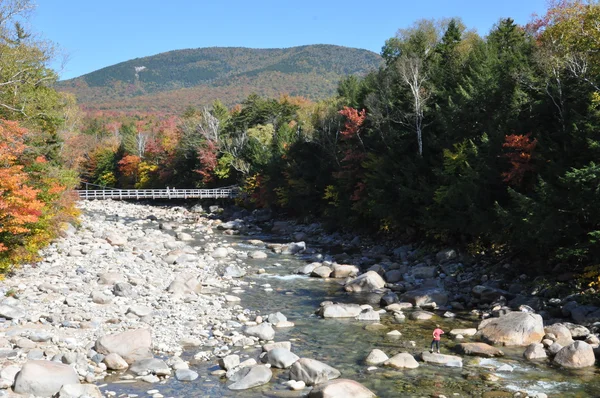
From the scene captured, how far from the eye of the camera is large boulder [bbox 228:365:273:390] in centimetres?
1145

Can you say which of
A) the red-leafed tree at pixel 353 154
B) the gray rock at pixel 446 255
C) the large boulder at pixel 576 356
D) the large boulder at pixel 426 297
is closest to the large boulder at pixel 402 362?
the large boulder at pixel 576 356

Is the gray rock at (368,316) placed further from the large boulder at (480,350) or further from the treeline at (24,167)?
the treeline at (24,167)

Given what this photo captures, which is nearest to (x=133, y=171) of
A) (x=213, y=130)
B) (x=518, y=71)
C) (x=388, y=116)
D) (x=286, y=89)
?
(x=213, y=130)

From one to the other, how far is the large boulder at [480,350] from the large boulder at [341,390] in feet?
12.6

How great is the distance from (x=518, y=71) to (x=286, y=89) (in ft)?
580

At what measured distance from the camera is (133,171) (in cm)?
8250

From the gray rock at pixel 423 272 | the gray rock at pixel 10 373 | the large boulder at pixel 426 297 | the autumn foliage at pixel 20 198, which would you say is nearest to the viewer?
the gray rock at pixel 10 373

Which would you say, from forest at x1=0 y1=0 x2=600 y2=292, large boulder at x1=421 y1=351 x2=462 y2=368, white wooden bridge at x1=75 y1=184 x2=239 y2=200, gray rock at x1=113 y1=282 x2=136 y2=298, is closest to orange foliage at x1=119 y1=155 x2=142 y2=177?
white wooden bridge at x1=75 y1=184 x2=239 y2=200

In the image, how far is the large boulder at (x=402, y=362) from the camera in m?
12.8

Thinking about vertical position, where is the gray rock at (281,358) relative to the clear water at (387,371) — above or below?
above

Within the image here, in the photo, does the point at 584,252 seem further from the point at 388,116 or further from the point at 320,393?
the point at 388,116

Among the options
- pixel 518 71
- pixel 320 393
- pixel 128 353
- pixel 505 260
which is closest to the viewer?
pixel 320 393

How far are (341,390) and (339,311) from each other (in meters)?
7.02

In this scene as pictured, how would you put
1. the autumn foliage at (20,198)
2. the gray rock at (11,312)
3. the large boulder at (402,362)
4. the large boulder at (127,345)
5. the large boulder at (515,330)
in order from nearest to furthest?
the large boulder at (127,345), the large boulder at (402,362), the gray rock at (11,312), the large boulder at (515,330), the autumn foliage at (20,198)
